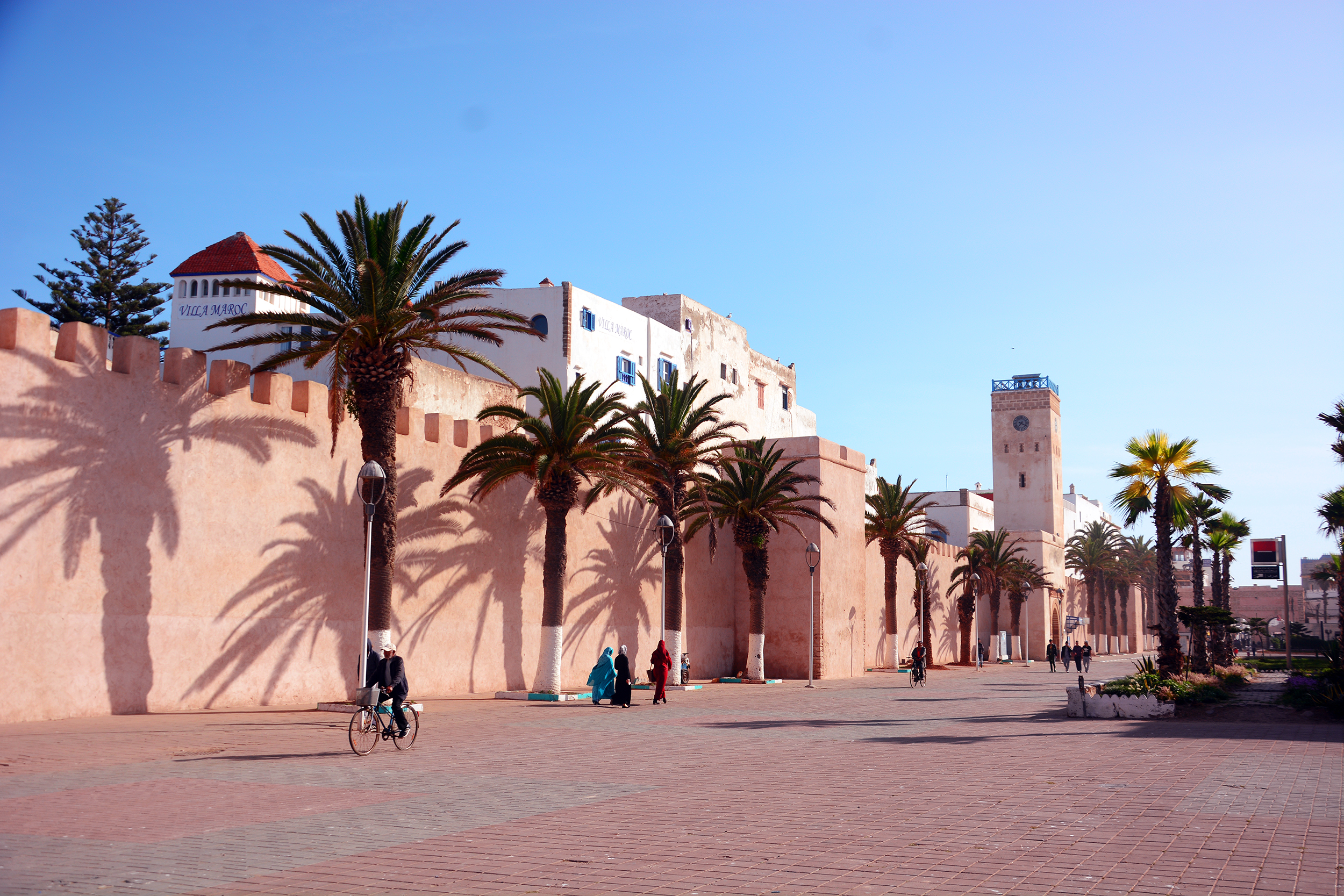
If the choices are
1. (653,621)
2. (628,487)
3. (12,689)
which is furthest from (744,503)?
(12,689)

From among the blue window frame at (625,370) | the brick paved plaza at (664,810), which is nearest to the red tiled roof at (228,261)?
the blue window frame at (625,370)

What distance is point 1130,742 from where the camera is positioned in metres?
16.1

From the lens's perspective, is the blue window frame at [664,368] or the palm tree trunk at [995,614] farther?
the palm tree trunk at [995,614]

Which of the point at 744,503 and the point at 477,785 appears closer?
the point at 477,785

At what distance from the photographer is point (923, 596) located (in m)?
53.6

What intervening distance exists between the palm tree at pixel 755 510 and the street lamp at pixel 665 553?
258 centimetres

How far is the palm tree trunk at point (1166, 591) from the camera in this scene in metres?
26.6

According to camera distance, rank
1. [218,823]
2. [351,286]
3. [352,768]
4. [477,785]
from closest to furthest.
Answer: [218,823]
[477,785]
[352,768]
[351,286]

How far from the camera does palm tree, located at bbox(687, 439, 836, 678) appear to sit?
1363 inches

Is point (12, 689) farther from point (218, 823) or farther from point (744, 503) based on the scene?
point (744, 503)

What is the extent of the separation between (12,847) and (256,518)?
13.4 meters

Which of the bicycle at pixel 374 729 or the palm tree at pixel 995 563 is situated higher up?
the palm tree at pixel 995 563

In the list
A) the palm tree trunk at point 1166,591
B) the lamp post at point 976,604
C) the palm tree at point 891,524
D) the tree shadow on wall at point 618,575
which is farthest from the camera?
the lamp post at point 976,604

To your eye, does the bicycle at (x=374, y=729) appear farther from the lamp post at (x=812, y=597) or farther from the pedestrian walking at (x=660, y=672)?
the lamp post at (x=812, y=597)
